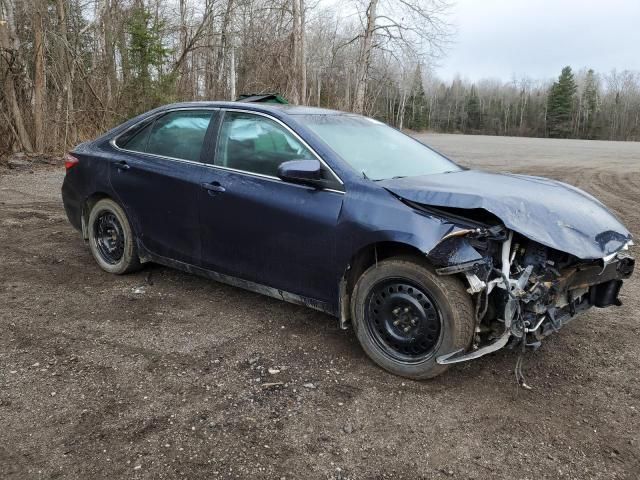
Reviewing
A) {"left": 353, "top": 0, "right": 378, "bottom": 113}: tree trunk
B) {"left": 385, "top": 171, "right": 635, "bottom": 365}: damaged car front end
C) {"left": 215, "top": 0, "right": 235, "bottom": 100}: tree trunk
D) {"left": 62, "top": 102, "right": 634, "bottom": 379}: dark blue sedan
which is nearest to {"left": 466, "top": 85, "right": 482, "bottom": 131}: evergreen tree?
{"left": 215, "top": 0, "right": 235, "bottom": 100}: tree trunk

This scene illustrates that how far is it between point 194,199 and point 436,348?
223cm

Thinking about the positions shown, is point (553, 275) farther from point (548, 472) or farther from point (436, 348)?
point (548, 472)

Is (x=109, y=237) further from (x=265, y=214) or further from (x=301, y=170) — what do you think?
(x=301, y=170)

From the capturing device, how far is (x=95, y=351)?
361cm

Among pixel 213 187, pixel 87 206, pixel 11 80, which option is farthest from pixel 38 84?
pixel 213 187

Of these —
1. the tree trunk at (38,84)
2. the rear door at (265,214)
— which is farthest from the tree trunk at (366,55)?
the rear door at (265,214)

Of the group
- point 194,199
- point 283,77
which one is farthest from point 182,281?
point 283,77

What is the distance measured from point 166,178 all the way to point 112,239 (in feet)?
3.78

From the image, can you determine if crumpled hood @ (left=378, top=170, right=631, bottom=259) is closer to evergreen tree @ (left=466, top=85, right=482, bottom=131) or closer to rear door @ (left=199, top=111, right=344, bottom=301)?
rear door @ (left=199, top=111, right=344, bottom=301)

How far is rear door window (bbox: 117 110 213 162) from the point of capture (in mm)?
4359

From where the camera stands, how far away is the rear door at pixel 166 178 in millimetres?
4301

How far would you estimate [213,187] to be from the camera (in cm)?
408

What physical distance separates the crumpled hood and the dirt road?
942 millimetres

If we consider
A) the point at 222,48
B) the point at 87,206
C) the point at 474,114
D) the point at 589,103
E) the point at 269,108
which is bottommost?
the point at 87,206
